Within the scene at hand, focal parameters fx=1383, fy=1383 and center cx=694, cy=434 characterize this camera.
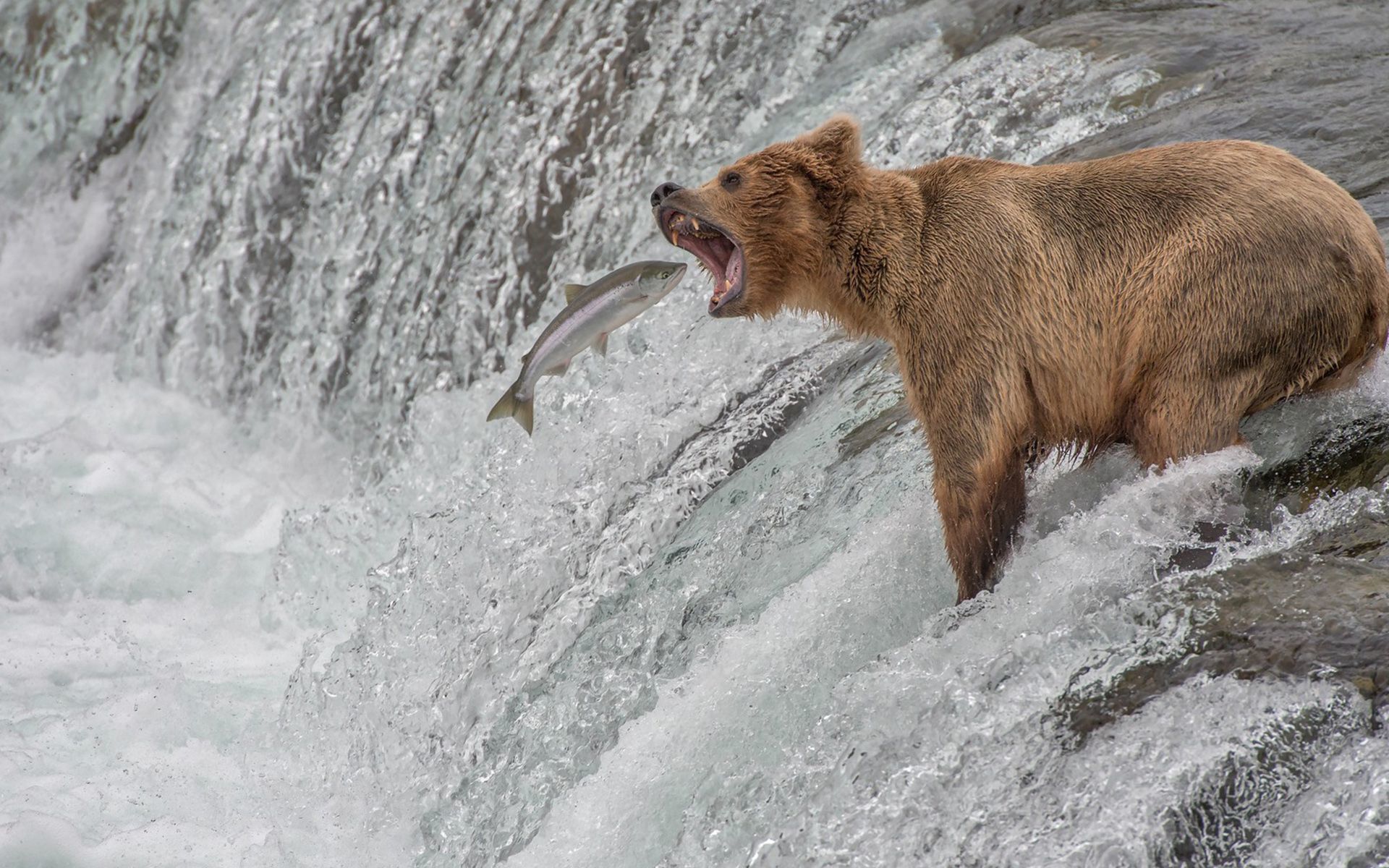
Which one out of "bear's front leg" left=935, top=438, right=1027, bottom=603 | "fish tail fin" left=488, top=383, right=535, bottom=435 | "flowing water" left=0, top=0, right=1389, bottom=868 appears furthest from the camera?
"fish tail fin" left=488, top=383, right=535, bottom=435

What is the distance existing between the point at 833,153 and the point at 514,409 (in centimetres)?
145

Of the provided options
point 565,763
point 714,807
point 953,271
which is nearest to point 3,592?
point 565,763

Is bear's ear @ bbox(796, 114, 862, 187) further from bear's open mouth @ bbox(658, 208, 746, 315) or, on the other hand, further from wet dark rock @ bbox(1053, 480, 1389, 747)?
wet dark rock @ bbox(1053, 480, 1389, 747)

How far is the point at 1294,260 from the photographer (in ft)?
9.53

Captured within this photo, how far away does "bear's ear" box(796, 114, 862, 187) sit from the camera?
3387 millimetres

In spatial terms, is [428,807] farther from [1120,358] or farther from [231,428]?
[231,428]

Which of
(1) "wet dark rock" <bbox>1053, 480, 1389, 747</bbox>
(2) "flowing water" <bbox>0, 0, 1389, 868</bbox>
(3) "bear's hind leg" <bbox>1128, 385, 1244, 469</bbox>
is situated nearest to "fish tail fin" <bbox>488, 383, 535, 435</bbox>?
(2) "flowing water" <bbox>0, 0, 1389, 868</bbox>

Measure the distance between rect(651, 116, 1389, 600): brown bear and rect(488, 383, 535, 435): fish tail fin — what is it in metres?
1.02

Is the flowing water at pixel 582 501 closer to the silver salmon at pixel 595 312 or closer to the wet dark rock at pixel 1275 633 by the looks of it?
the wet dark rock at pixel 1275 633

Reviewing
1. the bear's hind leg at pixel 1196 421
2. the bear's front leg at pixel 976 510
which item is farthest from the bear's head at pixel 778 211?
the bear's hind leg at pixel 1196 421

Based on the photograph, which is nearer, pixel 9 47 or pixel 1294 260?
pixel 1294 260

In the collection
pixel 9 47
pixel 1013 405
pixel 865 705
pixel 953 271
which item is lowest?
pixel 865 705

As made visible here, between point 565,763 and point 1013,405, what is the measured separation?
163 centimetres

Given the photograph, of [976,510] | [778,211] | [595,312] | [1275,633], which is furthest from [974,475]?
[595,312]
